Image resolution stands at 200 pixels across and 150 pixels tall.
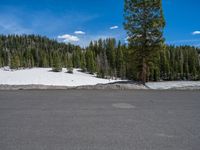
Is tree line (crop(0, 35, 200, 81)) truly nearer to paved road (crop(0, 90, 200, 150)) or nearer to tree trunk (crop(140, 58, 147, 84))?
tree trunk (crop(140, 58, 147, 84))

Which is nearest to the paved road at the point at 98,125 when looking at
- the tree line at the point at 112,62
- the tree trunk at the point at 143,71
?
the tree trunk at the point at 143,71

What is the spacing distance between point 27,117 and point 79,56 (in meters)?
105

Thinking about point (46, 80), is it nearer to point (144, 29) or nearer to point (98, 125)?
point (144, 29)

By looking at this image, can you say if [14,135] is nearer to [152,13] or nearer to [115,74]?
[152,13]

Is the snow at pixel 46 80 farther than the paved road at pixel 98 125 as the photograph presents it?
Yes

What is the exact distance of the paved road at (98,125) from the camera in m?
3.94

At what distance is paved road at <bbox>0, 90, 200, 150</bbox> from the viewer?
3936mm

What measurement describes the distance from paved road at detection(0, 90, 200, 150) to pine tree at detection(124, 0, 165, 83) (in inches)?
494

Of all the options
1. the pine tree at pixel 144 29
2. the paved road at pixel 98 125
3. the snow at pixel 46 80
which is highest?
the pine tree at pixel 144 29

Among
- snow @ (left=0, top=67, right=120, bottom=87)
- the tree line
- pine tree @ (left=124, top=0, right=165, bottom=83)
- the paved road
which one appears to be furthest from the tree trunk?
the tree line

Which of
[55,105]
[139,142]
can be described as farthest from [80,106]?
[139,142]

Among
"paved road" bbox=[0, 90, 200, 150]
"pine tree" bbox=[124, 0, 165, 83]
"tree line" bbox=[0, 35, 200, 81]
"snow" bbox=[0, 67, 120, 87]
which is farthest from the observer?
"tree line" bbox=[0, 35, 200, 81]

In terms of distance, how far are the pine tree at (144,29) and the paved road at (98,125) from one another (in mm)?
12548

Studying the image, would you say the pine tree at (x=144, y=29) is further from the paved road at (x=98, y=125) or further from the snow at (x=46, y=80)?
the snow at (x=46, y=80)
